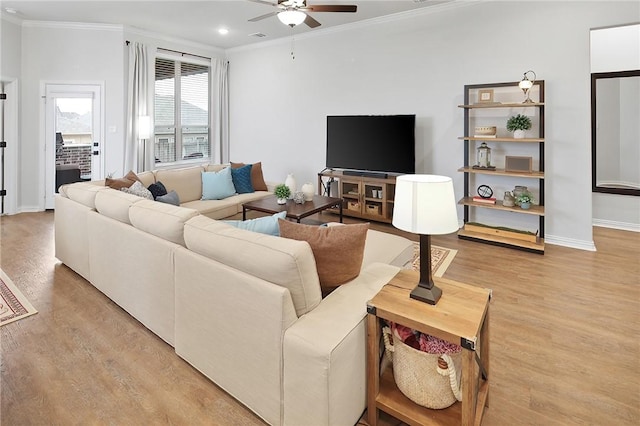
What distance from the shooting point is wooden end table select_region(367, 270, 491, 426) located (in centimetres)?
147

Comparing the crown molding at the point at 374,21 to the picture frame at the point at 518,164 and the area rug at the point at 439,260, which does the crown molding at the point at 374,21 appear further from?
the area rug at the point at 439,260

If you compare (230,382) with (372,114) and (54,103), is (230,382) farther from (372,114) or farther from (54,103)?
(54,103)

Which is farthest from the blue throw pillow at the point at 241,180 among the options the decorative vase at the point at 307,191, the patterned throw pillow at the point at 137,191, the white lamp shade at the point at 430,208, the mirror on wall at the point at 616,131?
the mirror on wall at the point at 616,131

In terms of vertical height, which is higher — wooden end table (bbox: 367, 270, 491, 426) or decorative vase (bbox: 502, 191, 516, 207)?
decorative vase (bbox: 502, 191, 516, 207)

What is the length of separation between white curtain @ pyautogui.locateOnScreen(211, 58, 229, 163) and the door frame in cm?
209

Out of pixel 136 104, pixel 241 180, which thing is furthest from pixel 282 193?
pixel 136 104

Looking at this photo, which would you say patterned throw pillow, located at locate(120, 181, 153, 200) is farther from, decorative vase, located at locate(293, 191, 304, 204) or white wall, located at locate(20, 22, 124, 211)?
white wall, located at locate(20, 22, 124, 211)

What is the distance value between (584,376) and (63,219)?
4.25m

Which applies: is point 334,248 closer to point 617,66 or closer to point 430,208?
point 430,208

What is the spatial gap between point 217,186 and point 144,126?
2.32 m

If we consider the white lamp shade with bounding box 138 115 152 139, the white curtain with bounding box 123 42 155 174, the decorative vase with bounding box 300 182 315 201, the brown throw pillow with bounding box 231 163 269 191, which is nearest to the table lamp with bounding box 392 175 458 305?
the decorative vase with bounding box 300 182 315 201

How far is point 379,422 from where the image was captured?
1.78 meters

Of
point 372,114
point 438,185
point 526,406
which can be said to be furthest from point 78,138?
point 526,406

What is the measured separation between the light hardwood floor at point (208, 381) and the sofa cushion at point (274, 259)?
27.1 inches
